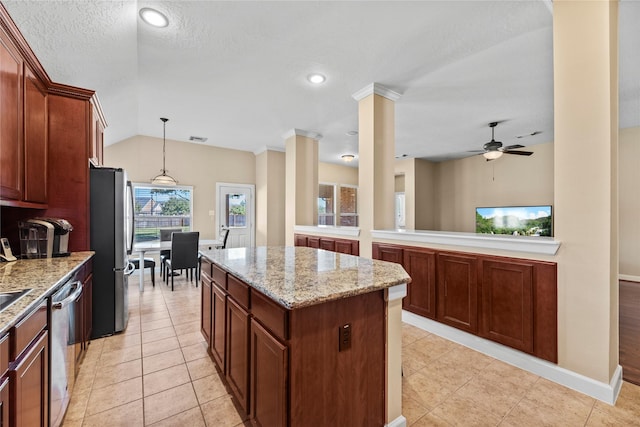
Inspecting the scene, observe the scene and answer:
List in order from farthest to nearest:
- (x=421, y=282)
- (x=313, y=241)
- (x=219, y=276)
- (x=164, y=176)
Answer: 1. (x=164, y=176)
2. (x=313, y=241)
3. (x=421, y=282)
4. (x=219, y=276)

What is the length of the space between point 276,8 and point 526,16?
6.55 ft

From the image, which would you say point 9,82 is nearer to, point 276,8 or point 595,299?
point 276,8

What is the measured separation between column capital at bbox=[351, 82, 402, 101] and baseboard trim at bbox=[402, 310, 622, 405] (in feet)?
8.84

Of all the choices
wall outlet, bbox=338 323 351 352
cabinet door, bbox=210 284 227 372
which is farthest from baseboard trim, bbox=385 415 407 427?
Result: cabinet door, bbox=210 284 227 372

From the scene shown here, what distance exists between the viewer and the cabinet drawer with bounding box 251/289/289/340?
3.90ft

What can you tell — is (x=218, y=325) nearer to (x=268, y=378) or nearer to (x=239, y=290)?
(x=239, y=290)

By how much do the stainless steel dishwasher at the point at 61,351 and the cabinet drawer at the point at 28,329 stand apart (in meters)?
0.13

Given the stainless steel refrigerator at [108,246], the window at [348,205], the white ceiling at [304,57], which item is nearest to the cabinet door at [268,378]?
the stainless steel refrigerator at [108,246]

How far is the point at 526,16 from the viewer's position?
7.28 feet

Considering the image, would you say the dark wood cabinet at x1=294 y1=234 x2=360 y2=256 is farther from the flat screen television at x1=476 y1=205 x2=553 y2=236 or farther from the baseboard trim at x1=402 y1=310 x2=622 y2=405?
the flat screen television at x1=476 y1=205 x2=553 y2=236

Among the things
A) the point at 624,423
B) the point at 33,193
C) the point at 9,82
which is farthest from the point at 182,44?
the point at 624,423

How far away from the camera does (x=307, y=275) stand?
1.54 metres

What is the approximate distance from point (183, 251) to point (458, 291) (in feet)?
13.0

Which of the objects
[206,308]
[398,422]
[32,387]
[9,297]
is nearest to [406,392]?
[398,422]
